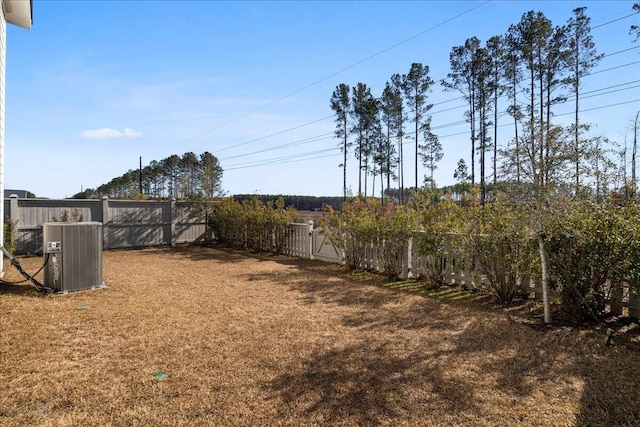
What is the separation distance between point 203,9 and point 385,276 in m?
7.34

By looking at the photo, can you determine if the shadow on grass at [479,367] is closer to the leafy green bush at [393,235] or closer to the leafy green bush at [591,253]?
the leafy green bush at [591,253]

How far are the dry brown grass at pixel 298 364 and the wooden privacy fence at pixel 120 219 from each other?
6091 mm

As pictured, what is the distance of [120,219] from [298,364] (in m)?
10.9

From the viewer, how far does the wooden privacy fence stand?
396 inches

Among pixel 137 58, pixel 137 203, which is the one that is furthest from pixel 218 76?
pixel 137 203

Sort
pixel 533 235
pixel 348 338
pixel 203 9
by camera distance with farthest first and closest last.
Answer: pixel 203 9, pixel 533 235, pixel 348 338

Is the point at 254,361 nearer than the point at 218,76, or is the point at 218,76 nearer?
the point at 254,361

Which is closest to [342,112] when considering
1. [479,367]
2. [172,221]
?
[172,221]

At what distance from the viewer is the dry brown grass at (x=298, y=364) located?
234 centimetres

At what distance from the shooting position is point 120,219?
11.8 m

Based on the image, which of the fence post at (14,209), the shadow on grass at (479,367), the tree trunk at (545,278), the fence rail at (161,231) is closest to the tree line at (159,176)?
the fence rail at (161,231)

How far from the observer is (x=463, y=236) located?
18.1 feet

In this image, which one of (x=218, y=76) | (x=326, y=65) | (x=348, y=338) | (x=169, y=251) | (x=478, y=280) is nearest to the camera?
(x=348, y=338)

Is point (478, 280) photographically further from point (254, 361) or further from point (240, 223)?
point (240, 223)
